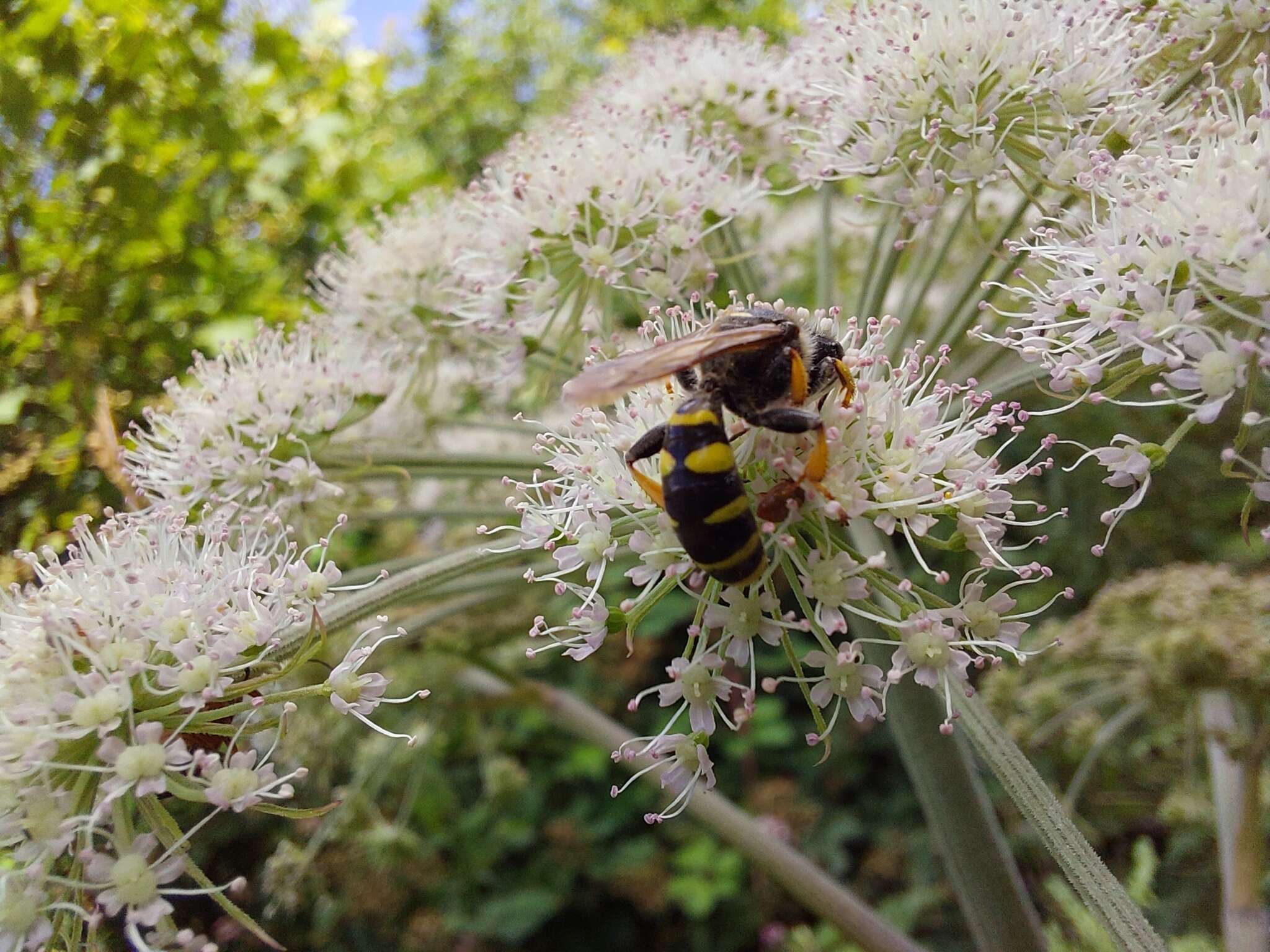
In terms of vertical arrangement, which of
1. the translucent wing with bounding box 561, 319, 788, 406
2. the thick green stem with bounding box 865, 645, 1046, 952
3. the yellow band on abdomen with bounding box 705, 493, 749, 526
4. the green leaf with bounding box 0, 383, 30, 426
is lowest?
the thick green stem with bounding box 865, 645, 1046, 952

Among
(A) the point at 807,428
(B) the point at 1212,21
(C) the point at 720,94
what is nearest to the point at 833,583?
(A) the point at 807,428

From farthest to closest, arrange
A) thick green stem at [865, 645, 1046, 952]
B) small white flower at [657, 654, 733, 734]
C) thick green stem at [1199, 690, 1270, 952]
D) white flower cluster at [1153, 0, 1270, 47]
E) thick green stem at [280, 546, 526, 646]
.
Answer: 1. thick green stem at [865, 645, 1046, 952]
2. thick green stem at [1199, 690, 1270, 952]
3. white flower cluster at [1153, 0, 1270, 47]
4. thick green stem at [280, 546, 526, 646]
5. small white flower at [657, 654, 733, 734]

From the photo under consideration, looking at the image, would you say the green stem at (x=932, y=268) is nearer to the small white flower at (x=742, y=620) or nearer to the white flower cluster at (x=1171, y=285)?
the white flower cluster at (x=1171, y=285)

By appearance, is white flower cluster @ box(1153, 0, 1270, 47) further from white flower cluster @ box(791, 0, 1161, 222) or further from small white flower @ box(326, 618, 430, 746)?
small white flower @ box(326, 618, 430, 746)

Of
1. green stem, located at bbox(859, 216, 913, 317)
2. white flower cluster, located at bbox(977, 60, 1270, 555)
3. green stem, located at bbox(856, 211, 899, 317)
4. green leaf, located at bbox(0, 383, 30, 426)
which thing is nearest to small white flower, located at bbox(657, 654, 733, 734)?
white flower cluster, located at bbox(977, 60, 1270, 555)

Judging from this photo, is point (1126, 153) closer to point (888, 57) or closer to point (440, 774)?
point (888, 57)

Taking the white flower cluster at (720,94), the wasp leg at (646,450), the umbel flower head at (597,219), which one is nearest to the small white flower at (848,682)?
the wasp leg at (646,450)

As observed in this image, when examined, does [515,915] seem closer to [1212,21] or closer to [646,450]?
[646,450]
